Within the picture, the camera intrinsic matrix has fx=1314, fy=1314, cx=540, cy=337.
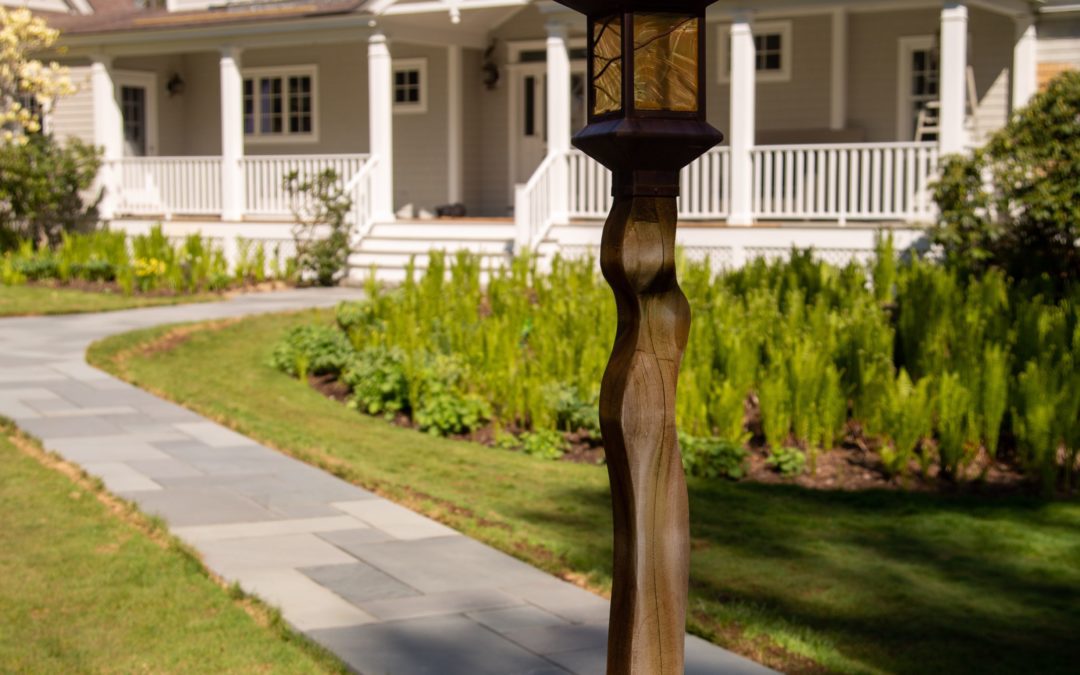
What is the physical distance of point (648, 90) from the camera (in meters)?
3.16

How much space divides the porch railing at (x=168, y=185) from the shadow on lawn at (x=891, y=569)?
15243mm

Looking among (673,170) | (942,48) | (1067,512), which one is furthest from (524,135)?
(673,170)

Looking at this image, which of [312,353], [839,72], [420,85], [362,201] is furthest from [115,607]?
[420,85]

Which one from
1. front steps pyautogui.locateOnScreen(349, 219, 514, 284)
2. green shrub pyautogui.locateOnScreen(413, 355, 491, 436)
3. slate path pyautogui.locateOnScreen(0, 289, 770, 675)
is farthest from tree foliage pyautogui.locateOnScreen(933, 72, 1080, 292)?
slate path pyautogui.locateOnScreen(0, 289, 770, 675)

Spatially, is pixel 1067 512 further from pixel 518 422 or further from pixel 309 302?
pixel 309 302

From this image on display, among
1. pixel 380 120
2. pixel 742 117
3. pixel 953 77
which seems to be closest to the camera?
pixel 953 77

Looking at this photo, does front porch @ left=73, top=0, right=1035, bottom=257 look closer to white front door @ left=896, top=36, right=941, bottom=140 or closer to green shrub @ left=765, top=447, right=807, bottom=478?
white front door @ left=896, top=36, right=941, bottom=140

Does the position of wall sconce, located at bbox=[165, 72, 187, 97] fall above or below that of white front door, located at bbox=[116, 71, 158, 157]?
above

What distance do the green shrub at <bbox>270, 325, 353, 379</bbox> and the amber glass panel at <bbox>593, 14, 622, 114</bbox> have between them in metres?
8.86

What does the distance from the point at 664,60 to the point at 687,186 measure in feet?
49.7

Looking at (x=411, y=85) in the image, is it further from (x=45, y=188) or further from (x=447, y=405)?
(x=447, y=405)

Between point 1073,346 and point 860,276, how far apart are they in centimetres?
306

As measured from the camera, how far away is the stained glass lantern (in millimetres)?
3137

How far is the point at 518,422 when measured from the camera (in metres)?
10.4
